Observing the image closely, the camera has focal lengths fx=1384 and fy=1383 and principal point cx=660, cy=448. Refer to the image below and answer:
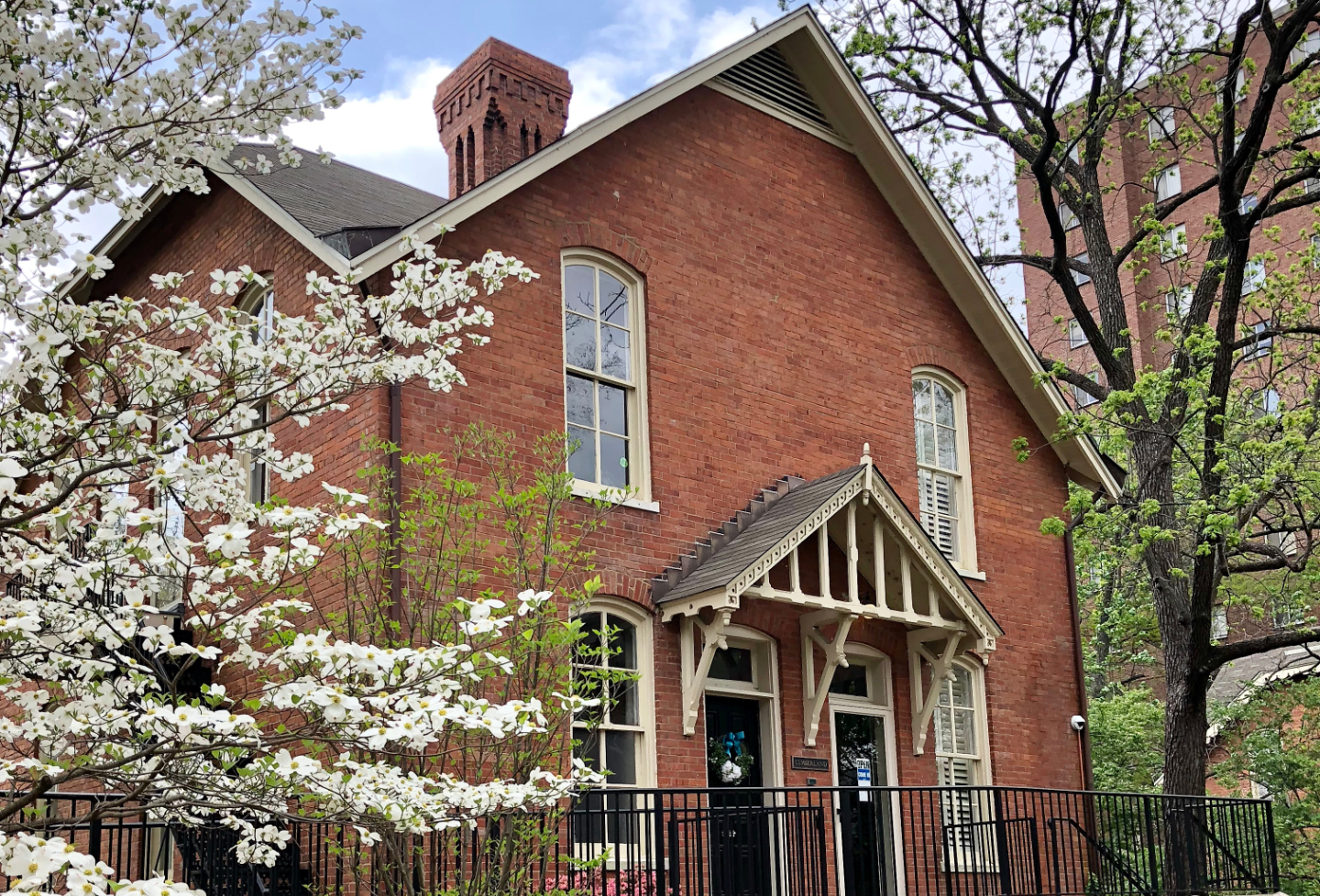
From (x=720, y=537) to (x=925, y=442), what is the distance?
4087 mm

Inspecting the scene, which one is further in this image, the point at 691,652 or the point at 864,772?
the point at 864,772

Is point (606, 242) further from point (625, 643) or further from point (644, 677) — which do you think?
point (644, 677)

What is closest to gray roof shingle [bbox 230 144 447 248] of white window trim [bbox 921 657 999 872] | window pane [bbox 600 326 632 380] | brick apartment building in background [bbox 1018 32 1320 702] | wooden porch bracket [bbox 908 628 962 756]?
window pane [bbox 600 326 632 380]

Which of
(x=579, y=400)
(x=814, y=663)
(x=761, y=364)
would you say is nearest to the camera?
(x=579, y=400)

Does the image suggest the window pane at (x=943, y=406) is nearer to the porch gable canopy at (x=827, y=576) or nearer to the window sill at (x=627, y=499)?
the porch gable canopy at (x=827, y=576)

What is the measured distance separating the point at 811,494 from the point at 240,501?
8.09 meters

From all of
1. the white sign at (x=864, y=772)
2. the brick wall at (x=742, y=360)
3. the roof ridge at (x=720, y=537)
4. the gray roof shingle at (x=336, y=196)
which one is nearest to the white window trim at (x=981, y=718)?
the brick wall at (x=742, y=360)

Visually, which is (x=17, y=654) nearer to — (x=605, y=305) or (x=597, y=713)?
(x=597, y=713)

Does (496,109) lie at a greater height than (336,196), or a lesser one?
greater

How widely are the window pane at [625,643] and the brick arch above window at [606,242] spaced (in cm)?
356

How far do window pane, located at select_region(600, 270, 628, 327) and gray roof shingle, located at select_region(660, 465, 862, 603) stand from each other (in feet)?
7.93

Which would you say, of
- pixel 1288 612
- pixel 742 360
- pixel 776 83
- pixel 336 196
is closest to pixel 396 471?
pixel 742 360

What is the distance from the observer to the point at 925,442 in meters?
16.6

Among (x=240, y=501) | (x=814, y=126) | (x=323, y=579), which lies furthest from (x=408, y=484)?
(x=814, y=126)
